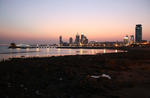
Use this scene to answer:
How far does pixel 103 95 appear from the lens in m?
6.79

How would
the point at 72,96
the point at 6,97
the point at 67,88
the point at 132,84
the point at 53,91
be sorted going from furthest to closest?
the point at 132,84
the point at 67,88
the point at 53,91
the point at 72,96
the point at 6,97

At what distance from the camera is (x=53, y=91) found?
7.54 m

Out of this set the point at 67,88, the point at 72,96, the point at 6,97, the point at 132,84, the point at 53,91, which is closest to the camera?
the point at 6,97

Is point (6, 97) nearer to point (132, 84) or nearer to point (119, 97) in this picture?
point (119, 97)

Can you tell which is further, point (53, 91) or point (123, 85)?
point (123, 85)

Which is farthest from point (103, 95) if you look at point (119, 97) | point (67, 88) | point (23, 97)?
point (23, 97)

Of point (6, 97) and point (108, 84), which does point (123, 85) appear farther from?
point (6, 97)

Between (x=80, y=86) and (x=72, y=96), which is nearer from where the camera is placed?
(x=72, y=96)

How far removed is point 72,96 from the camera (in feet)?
22.1


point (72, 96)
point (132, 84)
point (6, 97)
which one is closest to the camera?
point (6, 97)

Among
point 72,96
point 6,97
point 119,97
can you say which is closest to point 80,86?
point 72,96

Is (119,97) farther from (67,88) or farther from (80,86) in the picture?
(67,88)

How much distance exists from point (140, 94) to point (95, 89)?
2357 mm

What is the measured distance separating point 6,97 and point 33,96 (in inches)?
48.1
